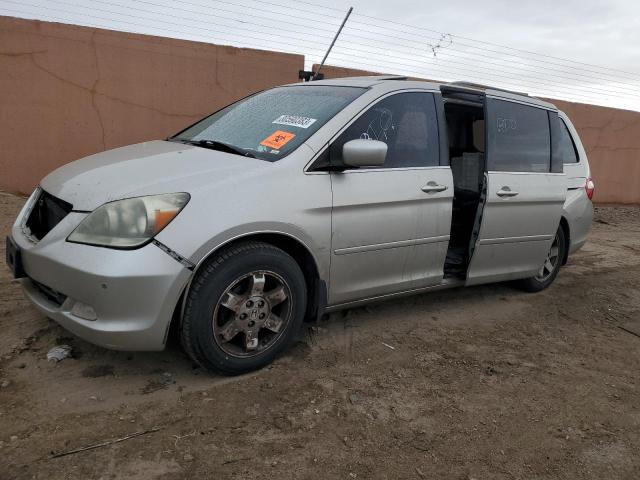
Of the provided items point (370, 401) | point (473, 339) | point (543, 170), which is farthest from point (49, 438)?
point (543, 170)

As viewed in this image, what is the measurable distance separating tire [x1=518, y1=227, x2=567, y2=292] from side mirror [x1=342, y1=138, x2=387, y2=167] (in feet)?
7.99

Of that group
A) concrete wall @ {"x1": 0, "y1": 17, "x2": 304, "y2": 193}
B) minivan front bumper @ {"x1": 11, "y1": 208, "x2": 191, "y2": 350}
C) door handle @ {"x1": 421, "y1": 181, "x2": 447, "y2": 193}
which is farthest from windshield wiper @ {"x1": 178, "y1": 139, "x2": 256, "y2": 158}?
concrete wall @ {"x1": 0, "y1": 17, "x2": 304, "y2": 193}

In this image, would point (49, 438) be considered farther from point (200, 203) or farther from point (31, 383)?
point (200, 203)

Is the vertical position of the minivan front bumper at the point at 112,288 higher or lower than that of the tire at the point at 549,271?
higher

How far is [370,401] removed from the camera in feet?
9.37

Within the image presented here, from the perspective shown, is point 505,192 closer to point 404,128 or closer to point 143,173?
point 404,128

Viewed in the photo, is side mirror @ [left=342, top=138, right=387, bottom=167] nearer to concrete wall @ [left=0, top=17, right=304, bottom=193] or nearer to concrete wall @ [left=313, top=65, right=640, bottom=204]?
concrete wall @ [left=0, top=17, right=304, bottom=193]

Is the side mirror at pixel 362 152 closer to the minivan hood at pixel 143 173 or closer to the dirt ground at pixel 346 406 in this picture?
the minivan hood at pixel 143 173

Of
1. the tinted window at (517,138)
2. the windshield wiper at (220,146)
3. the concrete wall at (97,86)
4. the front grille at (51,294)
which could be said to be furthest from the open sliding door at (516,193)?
the concrete wall at (97,86)

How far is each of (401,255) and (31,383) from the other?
2.25 m

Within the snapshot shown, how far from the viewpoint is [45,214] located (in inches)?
120

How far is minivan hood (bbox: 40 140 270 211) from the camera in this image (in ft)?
9.01

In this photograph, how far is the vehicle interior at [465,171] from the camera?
165 inches

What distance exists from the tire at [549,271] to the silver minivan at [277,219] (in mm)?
468
